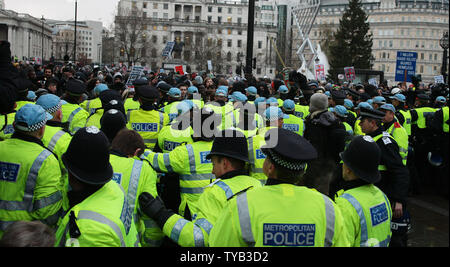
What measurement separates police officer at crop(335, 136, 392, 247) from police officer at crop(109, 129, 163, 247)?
1622mm

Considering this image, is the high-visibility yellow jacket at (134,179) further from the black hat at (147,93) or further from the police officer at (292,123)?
the police officer at (292,123)

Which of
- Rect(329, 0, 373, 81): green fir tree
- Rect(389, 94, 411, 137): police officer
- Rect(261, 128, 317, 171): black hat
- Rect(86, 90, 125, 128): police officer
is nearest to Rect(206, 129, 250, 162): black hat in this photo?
Rect(261, 128, 317, 171): black hat

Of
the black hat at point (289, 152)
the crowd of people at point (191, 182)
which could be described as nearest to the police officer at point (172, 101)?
the crowd of people at point (191, 182)

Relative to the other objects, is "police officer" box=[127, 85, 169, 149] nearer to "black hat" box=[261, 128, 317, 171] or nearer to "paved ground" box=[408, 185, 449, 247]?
"paved ground" box=[408, 185, 449, 247]

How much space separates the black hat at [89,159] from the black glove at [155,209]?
0.57m

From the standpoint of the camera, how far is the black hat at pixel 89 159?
301cm

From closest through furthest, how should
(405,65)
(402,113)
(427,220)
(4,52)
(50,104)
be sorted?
1. (4,52)
2. (50,104)
3. (427,220)
4. (402,113)
5. (405,65)

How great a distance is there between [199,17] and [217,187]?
133 meters

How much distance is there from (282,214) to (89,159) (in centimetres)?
128

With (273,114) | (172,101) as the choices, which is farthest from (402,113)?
(172,101)

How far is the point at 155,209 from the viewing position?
356 cm

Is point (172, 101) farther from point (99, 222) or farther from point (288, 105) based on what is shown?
point (99, 222)

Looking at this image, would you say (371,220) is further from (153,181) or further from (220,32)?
(220,32)

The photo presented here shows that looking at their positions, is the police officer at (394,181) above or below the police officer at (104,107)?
below
